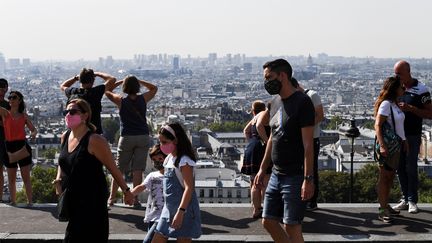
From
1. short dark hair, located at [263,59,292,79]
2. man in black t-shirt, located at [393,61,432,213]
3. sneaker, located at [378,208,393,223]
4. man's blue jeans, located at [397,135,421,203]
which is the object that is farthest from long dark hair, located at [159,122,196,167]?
man's blue jeans, located at [397,135,421,203]

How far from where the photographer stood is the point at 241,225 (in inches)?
343

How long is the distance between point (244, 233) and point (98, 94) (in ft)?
7.64

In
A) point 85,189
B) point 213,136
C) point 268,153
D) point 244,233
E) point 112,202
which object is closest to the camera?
point 85,189

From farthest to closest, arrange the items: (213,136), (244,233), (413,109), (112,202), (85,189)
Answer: (213,136) → (112,202) → (413,109) → (244,233) → (85,189)

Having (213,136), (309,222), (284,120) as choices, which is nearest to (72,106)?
(284,120)

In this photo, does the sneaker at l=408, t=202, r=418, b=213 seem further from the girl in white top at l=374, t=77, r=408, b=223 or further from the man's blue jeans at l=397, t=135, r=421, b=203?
the girl in white top at l=374, t=77, r=408, b=223

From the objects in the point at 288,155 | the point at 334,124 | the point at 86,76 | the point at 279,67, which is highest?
the point at 279,67

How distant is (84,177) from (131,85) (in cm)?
303

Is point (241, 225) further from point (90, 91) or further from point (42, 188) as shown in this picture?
point (42, 188)

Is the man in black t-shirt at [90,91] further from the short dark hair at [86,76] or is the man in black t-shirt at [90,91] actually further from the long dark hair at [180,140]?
the long dark hair at [180,140]

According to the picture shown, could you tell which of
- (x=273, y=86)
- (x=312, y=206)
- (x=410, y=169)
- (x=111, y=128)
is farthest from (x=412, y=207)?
(x=111, y=128)

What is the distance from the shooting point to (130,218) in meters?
9.12

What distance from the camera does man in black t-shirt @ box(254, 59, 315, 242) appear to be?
6.71 m

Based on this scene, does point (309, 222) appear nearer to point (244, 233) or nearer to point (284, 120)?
point (244, 233)
